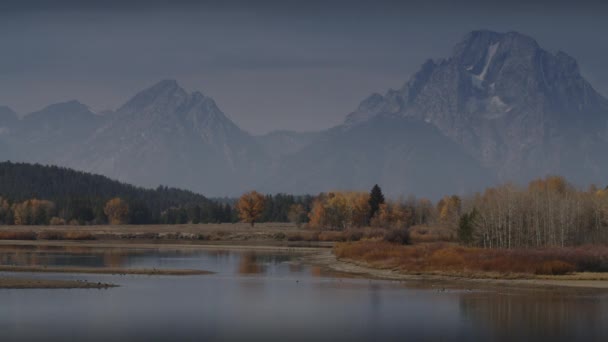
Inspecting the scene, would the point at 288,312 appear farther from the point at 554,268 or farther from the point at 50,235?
the point at 50,235

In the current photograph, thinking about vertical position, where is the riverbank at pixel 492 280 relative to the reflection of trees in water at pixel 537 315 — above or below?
above

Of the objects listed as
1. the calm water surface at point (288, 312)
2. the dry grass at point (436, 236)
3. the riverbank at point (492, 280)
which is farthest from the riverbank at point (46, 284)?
the dry grass at point (436, 236)

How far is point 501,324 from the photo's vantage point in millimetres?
49031

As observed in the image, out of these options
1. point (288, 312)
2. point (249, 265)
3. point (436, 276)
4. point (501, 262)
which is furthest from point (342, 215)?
point (288, 312)

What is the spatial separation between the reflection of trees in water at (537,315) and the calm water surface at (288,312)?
6 cm

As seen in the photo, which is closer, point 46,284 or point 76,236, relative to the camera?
point 46,284

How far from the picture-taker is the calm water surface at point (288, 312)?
1757 inches

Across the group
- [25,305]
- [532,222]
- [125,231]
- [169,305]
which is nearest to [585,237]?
[532,222]

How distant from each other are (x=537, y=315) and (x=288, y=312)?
46.1ft

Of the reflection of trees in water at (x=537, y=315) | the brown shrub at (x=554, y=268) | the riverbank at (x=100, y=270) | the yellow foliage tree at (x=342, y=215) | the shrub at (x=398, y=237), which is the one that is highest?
the yellow foliage tree at (x=342, y=215)

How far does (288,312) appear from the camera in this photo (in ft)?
171

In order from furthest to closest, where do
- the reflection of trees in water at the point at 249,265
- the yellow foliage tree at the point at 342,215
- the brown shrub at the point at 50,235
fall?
the yellow foliage tree at the point at 342,215 → the brown shrub at the point at 50,235 → the reflection of trees in water at the point at 249,265

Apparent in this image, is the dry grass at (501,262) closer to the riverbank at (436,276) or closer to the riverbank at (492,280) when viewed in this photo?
the riverbank at (436,276)

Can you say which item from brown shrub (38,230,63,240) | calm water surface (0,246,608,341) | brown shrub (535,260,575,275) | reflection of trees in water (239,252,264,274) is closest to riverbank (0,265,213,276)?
calm water surface (0,246,608,341)
